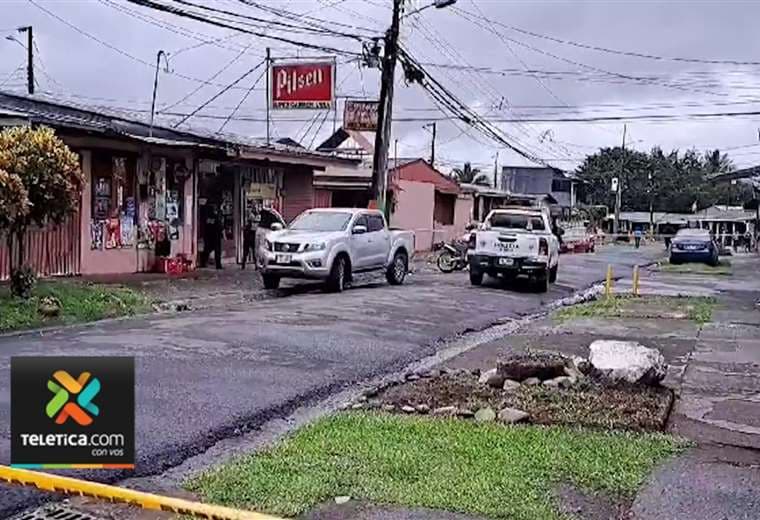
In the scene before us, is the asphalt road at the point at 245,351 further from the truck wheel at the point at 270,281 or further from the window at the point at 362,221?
the window at the point at 362,221

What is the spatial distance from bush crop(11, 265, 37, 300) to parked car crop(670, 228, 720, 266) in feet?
103

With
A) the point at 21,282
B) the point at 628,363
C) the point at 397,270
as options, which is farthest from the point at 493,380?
the point at 397,270

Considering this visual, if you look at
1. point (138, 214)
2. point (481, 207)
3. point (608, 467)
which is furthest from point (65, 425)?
point (481, 207)

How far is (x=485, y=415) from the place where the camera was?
825 centimetres

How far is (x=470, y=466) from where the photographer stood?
21.3ft

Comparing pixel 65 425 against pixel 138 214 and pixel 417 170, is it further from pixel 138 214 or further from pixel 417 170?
pixel 417 170

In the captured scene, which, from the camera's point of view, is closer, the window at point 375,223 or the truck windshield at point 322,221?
the truck windshield at point 322,221

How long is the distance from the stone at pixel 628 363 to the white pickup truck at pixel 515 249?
12.4 meters

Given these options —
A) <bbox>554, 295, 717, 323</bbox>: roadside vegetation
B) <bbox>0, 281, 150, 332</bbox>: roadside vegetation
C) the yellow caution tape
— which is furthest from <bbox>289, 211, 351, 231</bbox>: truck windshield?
the yellow caution tape

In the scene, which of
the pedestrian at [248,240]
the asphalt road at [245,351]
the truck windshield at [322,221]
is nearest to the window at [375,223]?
the truck windshield at [322,221]

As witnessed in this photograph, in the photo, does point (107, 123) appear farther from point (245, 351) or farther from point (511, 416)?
point (511, 416)

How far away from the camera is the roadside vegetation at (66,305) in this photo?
1344 cm

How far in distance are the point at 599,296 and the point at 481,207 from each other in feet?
103

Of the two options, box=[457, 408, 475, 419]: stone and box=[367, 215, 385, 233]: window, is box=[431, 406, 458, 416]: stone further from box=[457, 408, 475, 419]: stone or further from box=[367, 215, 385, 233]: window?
box=[367, 215, 385, 233]: window
